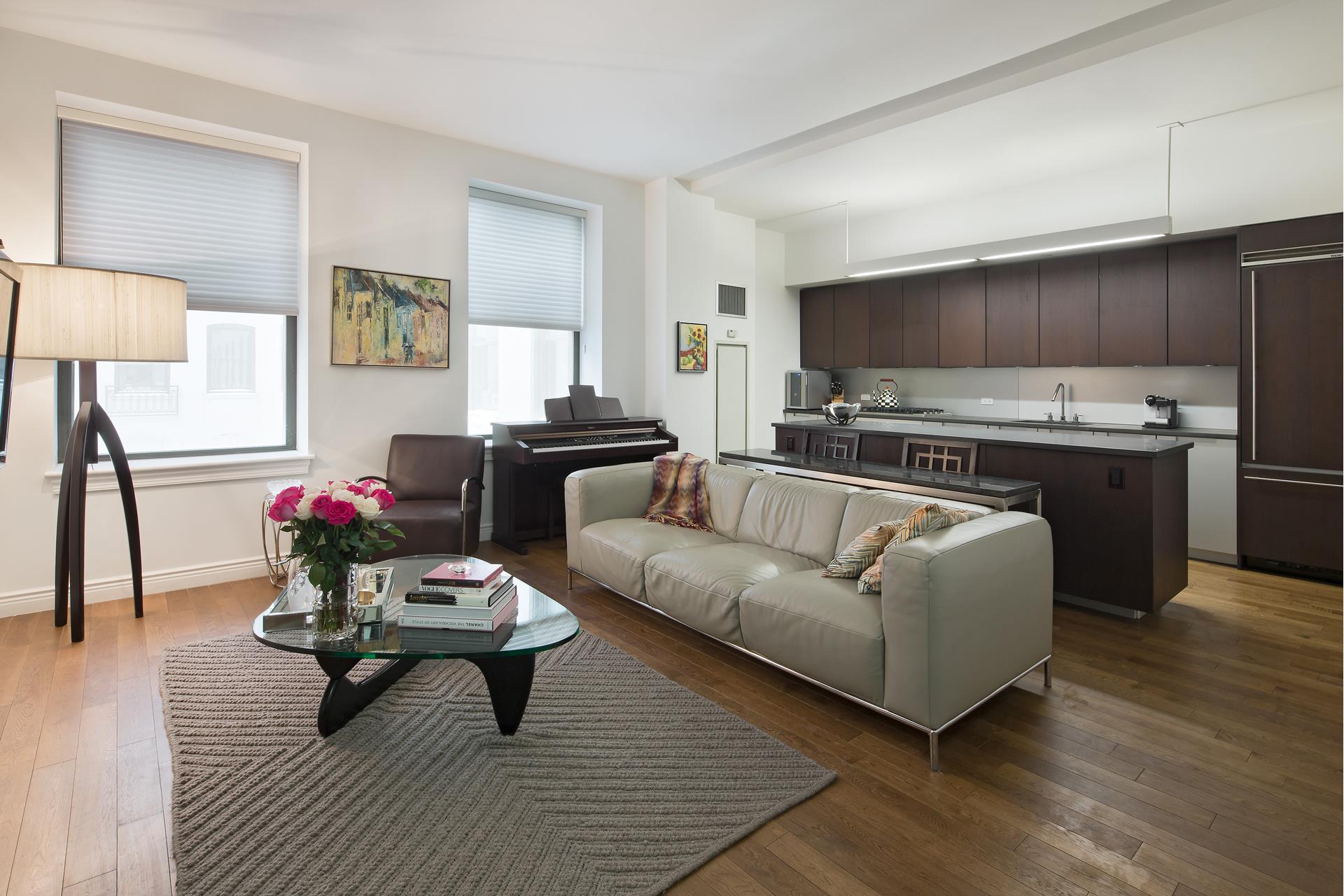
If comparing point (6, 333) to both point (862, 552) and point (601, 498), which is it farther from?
point (862, 552)

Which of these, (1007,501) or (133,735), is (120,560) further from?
(1007,501)

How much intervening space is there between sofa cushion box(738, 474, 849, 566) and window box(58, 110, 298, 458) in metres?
3.12

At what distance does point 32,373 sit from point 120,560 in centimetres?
107

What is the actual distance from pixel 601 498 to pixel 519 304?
2.33 m

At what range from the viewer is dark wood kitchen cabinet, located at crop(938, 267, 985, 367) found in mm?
6258

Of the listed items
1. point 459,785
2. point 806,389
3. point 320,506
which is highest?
point 806,389

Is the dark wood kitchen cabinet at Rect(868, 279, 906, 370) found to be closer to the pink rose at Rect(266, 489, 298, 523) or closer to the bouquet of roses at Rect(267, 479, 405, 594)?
the bouquet of roses at Rect(267, 479, 405, 594)

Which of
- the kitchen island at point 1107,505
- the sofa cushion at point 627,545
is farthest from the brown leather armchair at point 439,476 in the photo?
the kitchen island at point 1107,505

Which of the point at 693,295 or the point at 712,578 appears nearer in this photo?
the point at 712,578

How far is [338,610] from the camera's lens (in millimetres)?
2322

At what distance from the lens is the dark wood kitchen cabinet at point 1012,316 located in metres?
5.88

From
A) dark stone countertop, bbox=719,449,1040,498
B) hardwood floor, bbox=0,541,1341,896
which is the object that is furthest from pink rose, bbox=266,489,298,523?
dark stone countertop, bbox=719,449,1040,498

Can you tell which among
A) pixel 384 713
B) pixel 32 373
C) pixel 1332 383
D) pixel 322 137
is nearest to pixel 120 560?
A: pixel 32 373

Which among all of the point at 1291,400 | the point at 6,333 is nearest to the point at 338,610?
the point at 6,333
